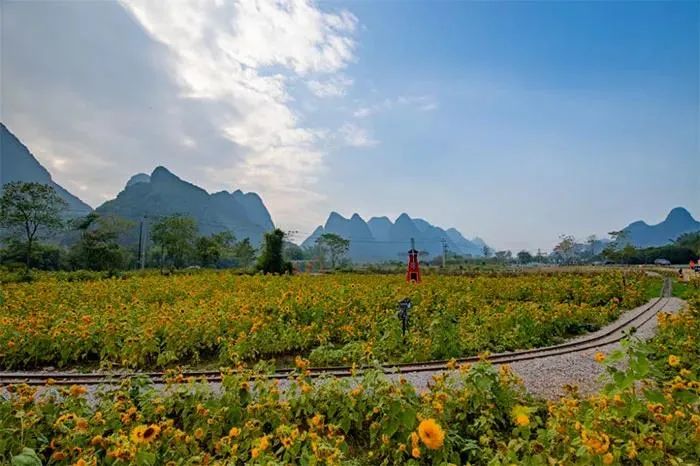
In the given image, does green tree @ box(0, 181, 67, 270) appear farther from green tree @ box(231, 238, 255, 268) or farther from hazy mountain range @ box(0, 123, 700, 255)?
green tree @ box(231, 238, 255, 268)

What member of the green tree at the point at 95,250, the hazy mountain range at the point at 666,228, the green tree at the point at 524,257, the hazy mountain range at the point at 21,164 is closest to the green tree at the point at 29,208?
the green tree at the point at 95,250

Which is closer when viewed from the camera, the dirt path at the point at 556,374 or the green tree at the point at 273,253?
the dirt path at the point at 556,374

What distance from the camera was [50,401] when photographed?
2.68m

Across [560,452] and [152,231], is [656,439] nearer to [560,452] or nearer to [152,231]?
[560,452]

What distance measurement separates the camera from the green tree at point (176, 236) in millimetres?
34438

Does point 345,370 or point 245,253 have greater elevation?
point 245,253

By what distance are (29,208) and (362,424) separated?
2622 cm

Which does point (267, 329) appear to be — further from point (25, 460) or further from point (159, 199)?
point (159, 199)

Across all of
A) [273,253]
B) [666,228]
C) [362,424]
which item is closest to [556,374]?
[362,424]

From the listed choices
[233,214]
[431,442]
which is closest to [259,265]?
[431,442]

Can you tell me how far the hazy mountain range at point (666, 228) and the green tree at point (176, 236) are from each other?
544ft

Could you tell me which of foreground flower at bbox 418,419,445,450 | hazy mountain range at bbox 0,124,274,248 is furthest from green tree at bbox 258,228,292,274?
hazy mountain range at bbox 0,124,274,248

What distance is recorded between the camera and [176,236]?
3441cm

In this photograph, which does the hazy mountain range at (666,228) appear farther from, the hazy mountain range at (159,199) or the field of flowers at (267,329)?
the field of flowers at (267,329)
